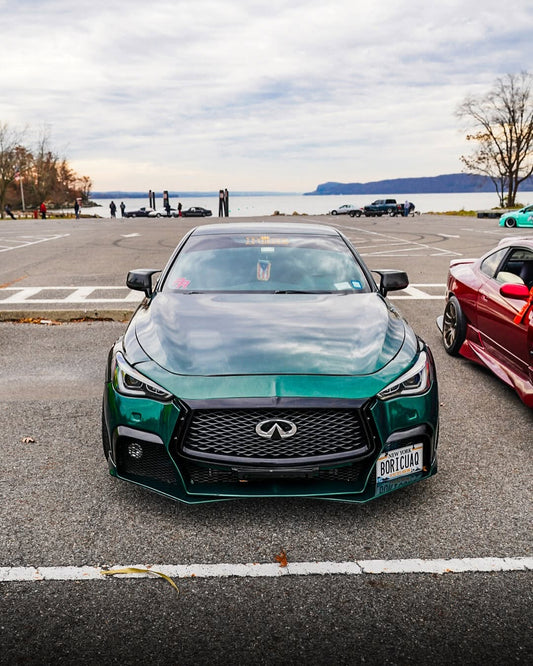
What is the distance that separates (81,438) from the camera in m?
4.77

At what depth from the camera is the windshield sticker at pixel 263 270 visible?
5090 mm

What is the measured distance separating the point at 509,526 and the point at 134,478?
6.52 ft

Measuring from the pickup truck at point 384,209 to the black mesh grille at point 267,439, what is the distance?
60.6 metres

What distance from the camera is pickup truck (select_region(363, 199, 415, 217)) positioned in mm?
62062

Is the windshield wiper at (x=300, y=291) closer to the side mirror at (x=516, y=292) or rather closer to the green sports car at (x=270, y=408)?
the green sports car at (x=270, y=408)

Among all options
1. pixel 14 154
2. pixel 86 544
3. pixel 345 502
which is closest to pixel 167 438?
pixel 86 544

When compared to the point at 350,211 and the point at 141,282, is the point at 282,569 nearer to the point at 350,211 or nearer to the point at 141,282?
the point at 141,282

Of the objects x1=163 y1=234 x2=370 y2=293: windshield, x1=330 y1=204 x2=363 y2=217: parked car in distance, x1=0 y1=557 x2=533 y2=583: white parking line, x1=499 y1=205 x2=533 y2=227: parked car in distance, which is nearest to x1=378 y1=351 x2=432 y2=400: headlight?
x1=0 y1=557 x2=533 y2=583: white parking line

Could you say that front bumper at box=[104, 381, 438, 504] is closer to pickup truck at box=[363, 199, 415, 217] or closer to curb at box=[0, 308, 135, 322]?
curb at box=[0, 308, 135, 322]

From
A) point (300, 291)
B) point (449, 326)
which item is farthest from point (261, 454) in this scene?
point (449, 326)

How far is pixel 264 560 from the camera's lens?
125 inches

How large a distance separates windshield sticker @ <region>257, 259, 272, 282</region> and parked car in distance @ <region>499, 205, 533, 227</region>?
109 feet

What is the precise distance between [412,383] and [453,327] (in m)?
3.63

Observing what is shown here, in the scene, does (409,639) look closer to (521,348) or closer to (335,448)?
(335,448)
